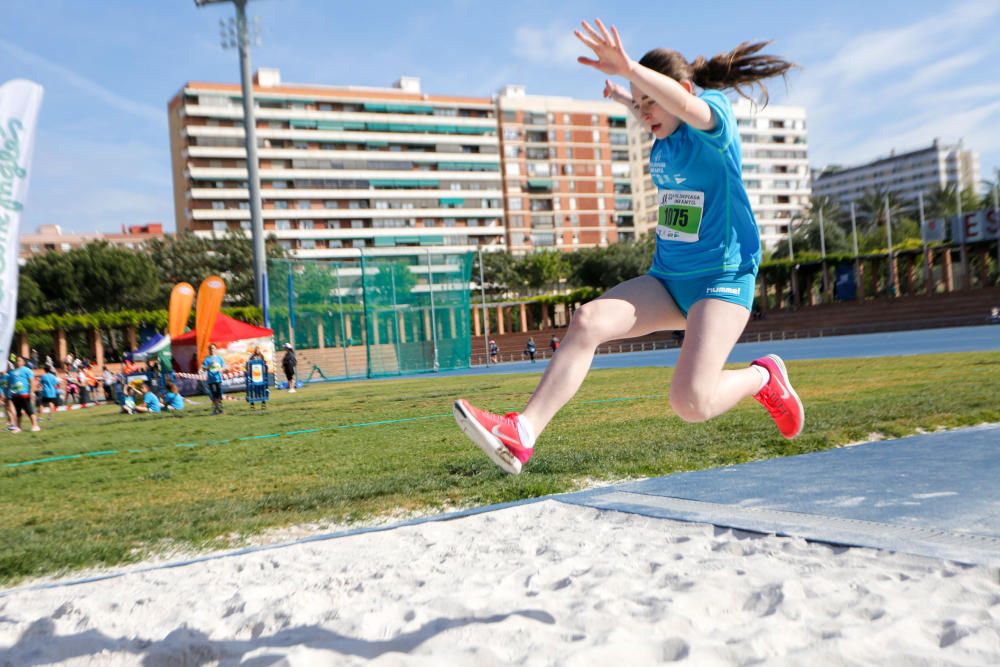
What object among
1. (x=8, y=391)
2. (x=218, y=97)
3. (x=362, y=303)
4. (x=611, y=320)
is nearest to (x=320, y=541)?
(x=611, y=320)

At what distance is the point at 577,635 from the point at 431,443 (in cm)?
713

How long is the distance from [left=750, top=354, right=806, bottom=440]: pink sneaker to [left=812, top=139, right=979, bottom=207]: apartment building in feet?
570

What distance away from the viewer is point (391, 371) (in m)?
35.6

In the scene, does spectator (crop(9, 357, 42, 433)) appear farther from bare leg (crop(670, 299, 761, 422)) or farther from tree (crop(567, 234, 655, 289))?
tree (crop(567, 234, 655, 289))

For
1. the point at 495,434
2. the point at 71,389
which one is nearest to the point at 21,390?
the point at 71,389

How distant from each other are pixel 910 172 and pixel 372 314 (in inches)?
6830

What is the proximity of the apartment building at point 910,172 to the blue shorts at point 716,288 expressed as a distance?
174377mm

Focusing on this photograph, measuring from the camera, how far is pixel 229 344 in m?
27.7

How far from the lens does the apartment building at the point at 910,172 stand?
172000mm

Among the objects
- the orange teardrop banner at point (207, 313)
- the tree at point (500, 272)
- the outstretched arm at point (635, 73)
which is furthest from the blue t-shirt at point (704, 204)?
the tree at point (500, 272)

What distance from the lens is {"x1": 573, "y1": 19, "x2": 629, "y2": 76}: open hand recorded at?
320cm

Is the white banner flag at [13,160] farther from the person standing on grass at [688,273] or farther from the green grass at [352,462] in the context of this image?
the person standing on grass at [688,273]

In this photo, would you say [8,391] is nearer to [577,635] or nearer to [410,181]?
[577,635]

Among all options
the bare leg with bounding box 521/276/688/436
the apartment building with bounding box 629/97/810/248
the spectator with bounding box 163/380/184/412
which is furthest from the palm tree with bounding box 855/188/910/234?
the bare leg with bounding box 521/276/688/436
